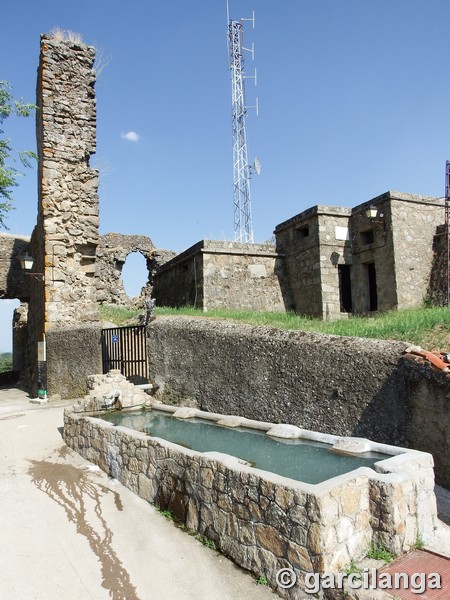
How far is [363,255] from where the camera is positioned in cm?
1331

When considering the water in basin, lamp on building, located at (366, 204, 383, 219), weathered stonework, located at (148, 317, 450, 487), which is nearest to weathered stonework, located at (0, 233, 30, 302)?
weathered stonework, located at (148, 317, 450, 487)

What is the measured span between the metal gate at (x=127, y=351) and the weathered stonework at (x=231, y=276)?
157 inches

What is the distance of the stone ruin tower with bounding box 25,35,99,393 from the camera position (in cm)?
1195

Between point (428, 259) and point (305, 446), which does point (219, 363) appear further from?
point (428, 259)

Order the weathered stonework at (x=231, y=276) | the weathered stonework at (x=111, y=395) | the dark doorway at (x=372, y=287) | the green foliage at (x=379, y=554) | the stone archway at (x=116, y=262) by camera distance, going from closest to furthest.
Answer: the green foliage at (x=379, y=554)
the weathered stonework at (x=111, y=395)
the dark doorway at (x=372, y=287)
the weathered stonework at (x=231, y=276)
the stone archway at (x=116, y=262)

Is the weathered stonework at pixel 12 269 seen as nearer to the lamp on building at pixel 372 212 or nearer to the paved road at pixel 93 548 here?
the paved road at pixel 93 548

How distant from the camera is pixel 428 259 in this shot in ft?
42.0

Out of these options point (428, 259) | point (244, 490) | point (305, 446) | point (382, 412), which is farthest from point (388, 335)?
point (428, 259)

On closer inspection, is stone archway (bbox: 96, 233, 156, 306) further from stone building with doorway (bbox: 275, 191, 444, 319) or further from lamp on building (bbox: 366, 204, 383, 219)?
lamp on building (bbox: 366, 204, 383, 219)

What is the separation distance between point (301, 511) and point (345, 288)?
11.4 metres

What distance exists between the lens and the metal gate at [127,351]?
357 inches

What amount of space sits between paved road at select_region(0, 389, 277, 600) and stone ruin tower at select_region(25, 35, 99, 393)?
21.8 feet

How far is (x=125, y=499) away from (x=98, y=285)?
1573cm

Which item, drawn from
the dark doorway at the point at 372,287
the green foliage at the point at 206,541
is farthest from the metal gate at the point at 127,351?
the dark doorway at the point at 372,287
